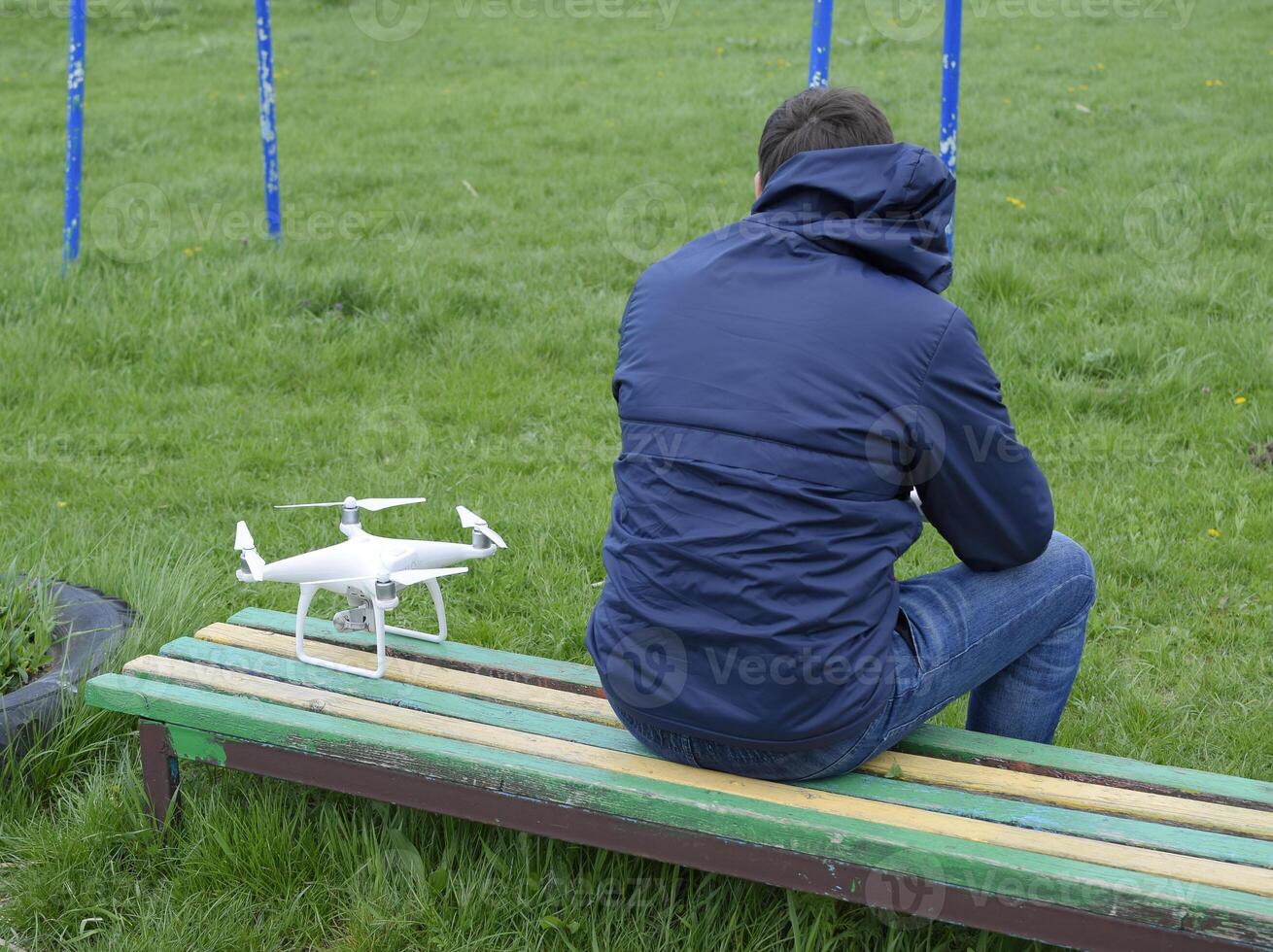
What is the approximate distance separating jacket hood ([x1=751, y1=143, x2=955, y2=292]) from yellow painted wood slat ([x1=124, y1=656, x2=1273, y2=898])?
0.86m

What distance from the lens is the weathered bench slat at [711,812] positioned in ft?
6.22

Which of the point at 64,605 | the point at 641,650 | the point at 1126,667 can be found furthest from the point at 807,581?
the point at 64,605

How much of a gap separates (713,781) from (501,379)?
10.6 ft

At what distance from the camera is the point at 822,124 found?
7.37 ft

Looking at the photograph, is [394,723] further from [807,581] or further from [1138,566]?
[1138,566]

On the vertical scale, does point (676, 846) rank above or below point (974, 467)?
below

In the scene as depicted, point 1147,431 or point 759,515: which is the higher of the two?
point 759,515

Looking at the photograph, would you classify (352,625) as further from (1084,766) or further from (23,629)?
(1084,766)

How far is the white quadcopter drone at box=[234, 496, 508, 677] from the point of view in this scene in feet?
8.68

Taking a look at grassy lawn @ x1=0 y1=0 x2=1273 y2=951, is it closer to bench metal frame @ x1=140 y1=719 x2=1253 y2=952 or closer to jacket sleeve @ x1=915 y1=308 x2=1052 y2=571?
bench metal frame @ x1=140 y1=719 x2=1253 y2=952

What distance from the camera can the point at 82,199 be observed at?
806 cm

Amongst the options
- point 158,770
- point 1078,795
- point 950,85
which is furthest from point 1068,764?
point 950,85

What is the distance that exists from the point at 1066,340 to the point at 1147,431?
70 cm

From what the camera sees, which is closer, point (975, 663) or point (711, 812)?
point (711, 812)
